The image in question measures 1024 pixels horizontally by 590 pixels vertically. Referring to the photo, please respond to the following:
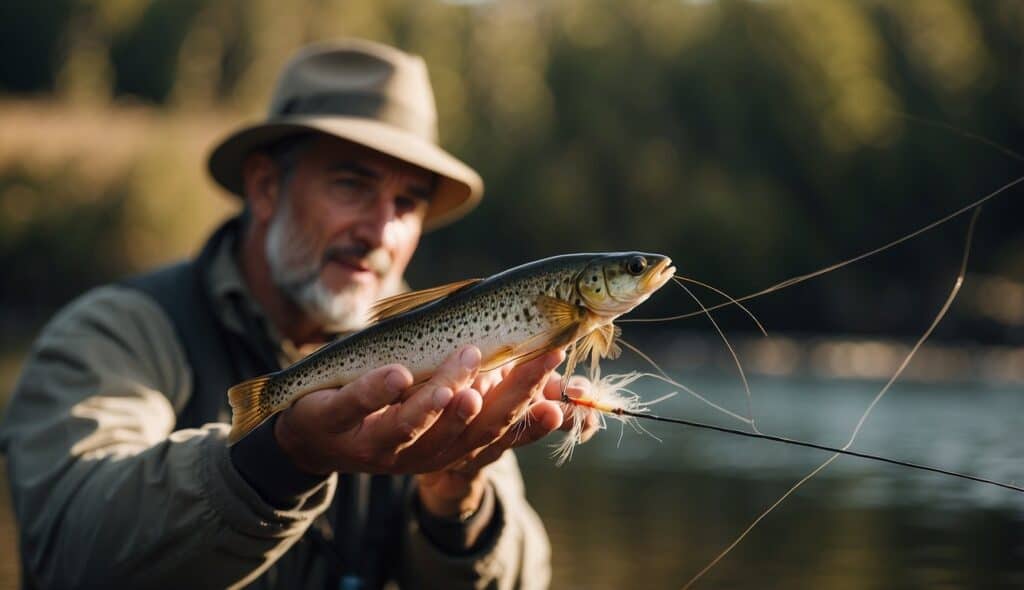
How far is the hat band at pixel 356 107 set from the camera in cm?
405

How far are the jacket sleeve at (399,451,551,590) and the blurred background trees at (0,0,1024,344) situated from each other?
2801 centimetres

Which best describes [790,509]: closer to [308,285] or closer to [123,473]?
[308,285]

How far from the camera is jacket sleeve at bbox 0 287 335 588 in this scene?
2803 mm

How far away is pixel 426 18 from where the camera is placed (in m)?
51.5

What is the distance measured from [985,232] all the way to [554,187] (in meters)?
13.1

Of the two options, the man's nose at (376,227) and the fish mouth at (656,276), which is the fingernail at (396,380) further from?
the man's nose at (376,227)

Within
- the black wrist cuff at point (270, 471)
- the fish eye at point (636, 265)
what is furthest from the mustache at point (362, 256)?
the fish eye at point (636, 265)

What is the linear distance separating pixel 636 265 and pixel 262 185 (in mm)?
2119

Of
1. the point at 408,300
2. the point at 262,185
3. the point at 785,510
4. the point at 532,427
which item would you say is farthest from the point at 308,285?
the point at 785,510

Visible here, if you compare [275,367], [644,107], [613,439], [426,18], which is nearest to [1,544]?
[275,367]

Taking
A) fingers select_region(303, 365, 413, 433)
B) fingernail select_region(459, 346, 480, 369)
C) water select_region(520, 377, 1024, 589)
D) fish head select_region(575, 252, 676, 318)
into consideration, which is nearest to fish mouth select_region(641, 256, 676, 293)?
fish head select_region(575, 252, 676, 318)

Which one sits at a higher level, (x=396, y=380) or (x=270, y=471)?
(x=396, y=380)

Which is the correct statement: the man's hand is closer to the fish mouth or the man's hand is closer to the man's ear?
the fish mouth

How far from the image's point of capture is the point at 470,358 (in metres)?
2.30
